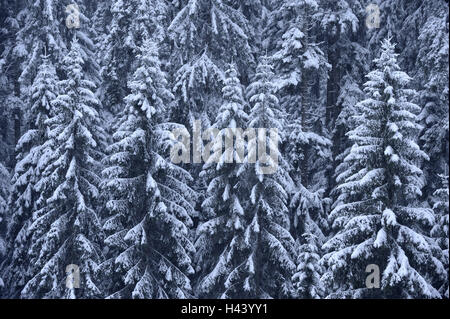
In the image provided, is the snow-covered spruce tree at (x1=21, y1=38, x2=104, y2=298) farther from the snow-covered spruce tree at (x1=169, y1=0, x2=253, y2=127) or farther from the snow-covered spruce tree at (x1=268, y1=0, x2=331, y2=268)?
the snow-covered spruce tree at (x1=268, y1=0, x2=331, y2=268)

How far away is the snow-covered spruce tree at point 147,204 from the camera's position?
1802cm

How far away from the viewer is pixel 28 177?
21953 mm

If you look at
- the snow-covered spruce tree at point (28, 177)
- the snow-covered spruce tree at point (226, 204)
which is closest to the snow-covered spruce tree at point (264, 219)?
the snow-covered spruce tree at point (226, 204)

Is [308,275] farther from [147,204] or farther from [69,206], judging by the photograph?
[69,206]

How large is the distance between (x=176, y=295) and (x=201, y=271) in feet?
7.94

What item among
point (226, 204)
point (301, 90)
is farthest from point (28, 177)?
point (301, 90)

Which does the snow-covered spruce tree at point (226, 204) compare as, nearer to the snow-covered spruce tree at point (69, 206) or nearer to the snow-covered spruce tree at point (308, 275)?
the snow-covered spruce tree at point (308, 275)

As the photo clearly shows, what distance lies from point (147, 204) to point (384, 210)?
8.09 m

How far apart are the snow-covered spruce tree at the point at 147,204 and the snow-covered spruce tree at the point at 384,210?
5.52 m

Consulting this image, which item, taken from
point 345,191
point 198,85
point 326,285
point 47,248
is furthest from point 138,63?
point 326,285

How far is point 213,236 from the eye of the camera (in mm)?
19594

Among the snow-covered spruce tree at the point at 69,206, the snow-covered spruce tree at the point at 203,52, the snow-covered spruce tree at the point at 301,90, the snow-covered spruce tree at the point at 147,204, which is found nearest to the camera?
the snow-covered spruce tree at the point at 147,204

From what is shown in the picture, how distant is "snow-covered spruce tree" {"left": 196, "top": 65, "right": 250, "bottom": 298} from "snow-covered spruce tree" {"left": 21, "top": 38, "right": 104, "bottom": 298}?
4002 mm

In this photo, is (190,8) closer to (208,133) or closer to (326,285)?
(208,133)
